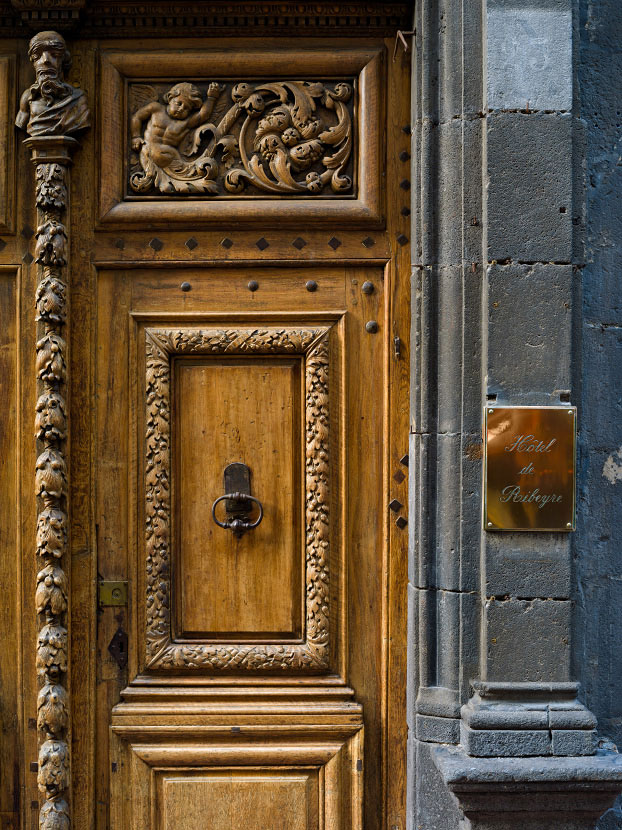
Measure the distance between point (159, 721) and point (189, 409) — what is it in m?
1.08

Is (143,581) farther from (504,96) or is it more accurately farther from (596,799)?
(504,96)

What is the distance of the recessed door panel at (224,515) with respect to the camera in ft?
8.46

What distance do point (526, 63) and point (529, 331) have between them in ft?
2.68

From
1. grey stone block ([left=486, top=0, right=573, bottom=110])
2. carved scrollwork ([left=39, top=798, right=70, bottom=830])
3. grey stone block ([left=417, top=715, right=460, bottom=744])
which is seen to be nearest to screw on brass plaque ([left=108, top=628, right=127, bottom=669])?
carved scrollwork ([left=39, top=798, right=70, bottom=830])

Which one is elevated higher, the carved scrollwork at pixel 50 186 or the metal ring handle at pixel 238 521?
the carved scrollwork at pixel 50 186

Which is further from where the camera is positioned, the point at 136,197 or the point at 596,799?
the point at 136,197

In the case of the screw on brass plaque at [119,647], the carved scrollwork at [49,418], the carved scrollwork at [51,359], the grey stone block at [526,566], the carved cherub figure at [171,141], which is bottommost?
the screw on brass plaque at [119,647]

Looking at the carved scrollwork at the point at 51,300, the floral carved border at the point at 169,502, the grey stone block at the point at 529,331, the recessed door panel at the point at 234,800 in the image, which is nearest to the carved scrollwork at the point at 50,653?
the floral carved border at the point at 169,502

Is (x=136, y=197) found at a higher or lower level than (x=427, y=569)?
higher

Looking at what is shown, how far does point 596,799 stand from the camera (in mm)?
2205

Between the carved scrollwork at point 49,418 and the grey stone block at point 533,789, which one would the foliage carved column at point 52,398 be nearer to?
the carved scrollwork at point 49,418

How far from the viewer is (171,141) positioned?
255cm

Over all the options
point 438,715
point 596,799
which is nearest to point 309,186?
point 438,715

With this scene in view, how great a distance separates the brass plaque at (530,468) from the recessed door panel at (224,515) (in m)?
0.69
